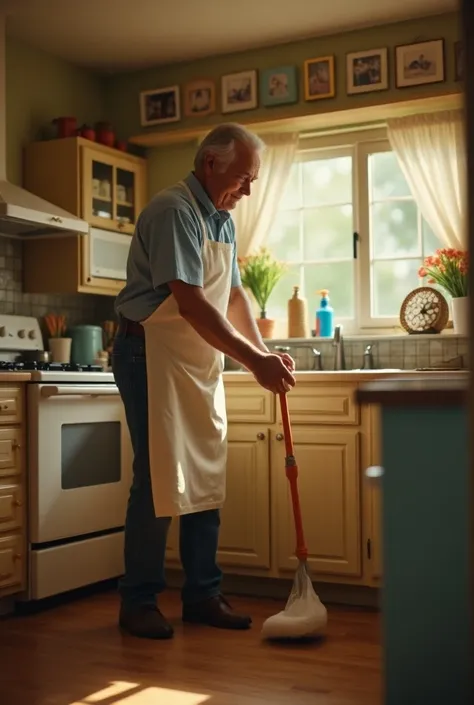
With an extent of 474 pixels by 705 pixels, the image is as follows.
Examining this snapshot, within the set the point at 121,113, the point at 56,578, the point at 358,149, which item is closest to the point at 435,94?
the point at 358,149

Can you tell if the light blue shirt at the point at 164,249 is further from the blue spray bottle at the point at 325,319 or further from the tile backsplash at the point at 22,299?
the tile backsplash at the point at 22,299

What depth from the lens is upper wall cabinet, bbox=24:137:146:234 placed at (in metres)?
4.08

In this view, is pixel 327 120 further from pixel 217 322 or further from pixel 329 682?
pixel 329 682

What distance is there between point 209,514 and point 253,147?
119cm

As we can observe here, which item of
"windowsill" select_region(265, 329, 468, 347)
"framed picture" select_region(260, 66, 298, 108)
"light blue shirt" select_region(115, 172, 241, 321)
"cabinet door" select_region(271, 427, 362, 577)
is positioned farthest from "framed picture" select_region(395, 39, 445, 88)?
"cabinet door" select_region(271, 427, 362, 577)

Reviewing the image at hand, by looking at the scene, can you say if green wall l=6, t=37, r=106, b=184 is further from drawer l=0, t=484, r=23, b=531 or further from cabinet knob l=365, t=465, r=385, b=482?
cabinet knob l=365, t=465, r=385, b=482

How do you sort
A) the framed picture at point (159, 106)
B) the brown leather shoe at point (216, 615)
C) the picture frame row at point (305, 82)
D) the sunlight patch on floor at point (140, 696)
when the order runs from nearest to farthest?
the sunlight patch on floor at point (140, 696), the brown leather shoe at point (216, 615), the picture frame row at point (305, 82), the framed picture at point (159, 106)

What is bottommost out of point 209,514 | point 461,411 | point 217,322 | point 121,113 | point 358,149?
point 209,514

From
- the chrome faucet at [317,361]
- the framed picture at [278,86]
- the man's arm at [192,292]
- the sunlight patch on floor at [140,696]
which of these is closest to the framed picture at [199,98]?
the framed picture at [278,86]

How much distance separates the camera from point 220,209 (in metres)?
3.01

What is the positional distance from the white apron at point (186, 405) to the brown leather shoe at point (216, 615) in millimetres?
321

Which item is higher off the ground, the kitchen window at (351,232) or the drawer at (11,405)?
the kitchen window at (351,232)

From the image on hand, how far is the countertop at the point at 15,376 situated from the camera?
3158 mm

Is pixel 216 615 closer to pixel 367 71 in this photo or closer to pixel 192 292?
pixel 192 292
